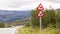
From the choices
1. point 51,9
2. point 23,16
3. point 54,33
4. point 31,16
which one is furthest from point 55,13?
point 54,33

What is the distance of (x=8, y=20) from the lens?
82.2 ft

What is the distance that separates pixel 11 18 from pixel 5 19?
2.35ft

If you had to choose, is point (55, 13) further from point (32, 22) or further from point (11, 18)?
point (11, 18)

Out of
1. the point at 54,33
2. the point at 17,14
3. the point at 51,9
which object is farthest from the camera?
the point at 51,9

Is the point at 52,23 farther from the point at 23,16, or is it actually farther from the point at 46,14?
the point at 23,16

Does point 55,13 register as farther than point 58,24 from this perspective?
Yes

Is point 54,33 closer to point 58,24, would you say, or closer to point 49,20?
point 58,24

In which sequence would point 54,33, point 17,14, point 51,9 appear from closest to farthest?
1. point 54,33
2. point 17,14
3. point 51,9

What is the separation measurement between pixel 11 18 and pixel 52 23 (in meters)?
6.80

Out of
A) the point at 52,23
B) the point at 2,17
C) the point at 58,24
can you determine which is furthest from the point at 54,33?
the point at 52,23

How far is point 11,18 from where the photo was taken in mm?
25047

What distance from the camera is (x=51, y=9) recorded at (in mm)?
29719

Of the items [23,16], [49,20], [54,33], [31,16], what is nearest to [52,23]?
[49,20]

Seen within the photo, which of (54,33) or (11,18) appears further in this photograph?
(11,18)
